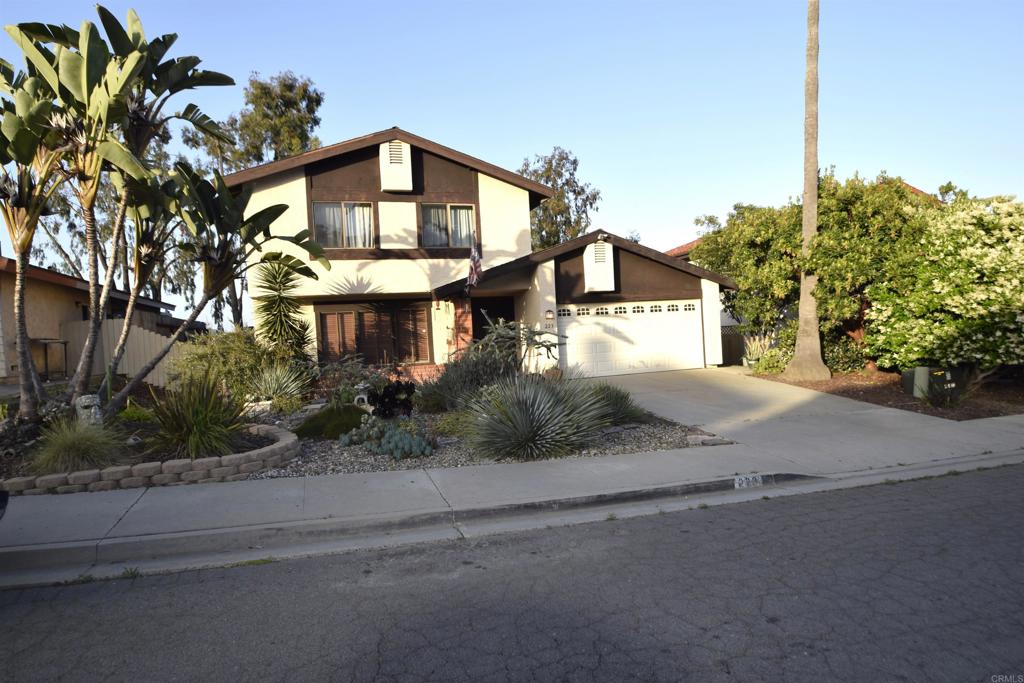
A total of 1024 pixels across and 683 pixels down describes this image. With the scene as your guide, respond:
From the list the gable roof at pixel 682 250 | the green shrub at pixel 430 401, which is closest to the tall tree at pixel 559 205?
the gable roof at pixel 682 250

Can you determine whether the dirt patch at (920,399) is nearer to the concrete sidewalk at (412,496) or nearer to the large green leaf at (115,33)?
the concrete sidewalk at (412,496)

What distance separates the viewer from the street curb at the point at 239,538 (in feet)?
17.3

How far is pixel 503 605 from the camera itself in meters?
4.38

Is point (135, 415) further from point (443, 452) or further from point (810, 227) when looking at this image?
point (810, 227)

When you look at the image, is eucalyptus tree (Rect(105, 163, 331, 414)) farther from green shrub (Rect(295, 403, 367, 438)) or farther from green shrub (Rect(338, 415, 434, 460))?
green shrub (Rect(338, 415, 434, 460))

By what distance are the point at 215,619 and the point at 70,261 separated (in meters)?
35.2

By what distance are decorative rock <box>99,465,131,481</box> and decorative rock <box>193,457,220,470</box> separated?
66 cm

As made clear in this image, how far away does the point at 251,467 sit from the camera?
25.6 ft

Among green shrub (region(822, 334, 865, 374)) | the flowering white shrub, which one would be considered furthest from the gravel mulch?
green shrub (region(822, 334, 865, 374))

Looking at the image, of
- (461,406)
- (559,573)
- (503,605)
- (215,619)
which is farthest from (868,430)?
(215,619)

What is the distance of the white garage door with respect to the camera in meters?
18.3

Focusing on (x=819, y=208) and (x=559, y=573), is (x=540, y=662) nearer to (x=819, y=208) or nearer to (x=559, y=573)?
(x=559, y=573)

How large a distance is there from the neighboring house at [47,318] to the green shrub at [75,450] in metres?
10.7

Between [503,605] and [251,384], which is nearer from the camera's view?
[503,605]
